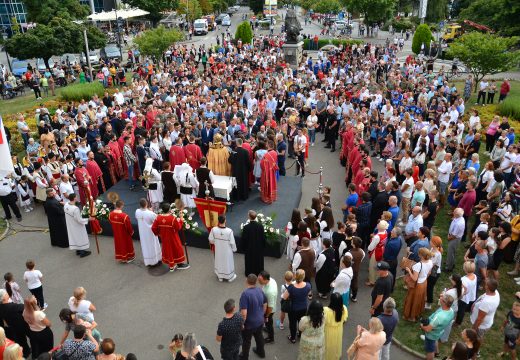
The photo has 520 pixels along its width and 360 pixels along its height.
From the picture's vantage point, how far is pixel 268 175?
37.5ft

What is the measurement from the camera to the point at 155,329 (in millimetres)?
8016

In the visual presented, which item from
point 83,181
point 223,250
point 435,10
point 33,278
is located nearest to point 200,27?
point 435,10

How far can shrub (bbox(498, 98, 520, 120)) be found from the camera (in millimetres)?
18641

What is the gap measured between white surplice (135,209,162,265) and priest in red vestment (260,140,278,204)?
3240 mm

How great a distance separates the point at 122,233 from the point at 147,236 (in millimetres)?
609

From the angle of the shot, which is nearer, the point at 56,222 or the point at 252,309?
the point at 252,309

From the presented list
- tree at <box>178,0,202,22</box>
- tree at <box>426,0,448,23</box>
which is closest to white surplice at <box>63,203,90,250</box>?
tree at <box>178,0,202,22</box>

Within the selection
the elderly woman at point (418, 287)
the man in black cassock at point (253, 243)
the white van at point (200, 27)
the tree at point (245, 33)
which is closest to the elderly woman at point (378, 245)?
the elderly woman at point (418, 287)

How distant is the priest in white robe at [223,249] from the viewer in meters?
8.55

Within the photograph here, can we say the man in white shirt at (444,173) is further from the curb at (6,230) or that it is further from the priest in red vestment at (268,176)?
the curb at (6,230)

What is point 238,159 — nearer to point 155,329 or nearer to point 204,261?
point 204,261

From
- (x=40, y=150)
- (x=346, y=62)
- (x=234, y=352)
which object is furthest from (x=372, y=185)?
(x=346, y=62)

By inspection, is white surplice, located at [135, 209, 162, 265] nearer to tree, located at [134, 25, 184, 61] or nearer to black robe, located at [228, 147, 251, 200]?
black robe, located at [228, 147, 251, 200]

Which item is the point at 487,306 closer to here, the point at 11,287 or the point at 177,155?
the point at 11,287
